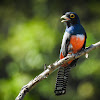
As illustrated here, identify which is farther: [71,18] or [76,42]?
[71,18]

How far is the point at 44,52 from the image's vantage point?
7.29 metres

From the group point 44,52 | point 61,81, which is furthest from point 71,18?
point 44,52

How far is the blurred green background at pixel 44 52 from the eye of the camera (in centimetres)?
716

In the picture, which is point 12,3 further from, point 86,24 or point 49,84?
point 49,84

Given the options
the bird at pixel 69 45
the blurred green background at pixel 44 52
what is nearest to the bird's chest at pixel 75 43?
the bird at pixel 69 45

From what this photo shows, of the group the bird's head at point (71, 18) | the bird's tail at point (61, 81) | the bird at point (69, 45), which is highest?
the bird's head at point (71, 18)

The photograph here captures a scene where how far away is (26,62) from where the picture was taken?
7492 mm

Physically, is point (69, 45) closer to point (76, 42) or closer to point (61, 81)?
point (76, 42)

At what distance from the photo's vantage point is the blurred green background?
7.16 metres

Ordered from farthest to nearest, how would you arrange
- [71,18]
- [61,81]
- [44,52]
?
[44,52] → [71,18] → [61,81]

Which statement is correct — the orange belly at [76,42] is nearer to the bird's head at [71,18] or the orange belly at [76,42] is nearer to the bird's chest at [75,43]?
the bird's chest at [75,43]

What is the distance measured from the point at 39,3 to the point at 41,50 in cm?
245

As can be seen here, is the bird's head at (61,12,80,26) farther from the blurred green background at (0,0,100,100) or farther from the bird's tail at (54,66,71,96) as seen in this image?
the blurred green background at (0,0,100,100)

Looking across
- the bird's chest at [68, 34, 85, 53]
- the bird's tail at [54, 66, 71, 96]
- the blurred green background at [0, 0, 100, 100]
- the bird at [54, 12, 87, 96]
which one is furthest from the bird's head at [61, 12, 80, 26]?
the blurred green background at [0, 0, 100, 100]
